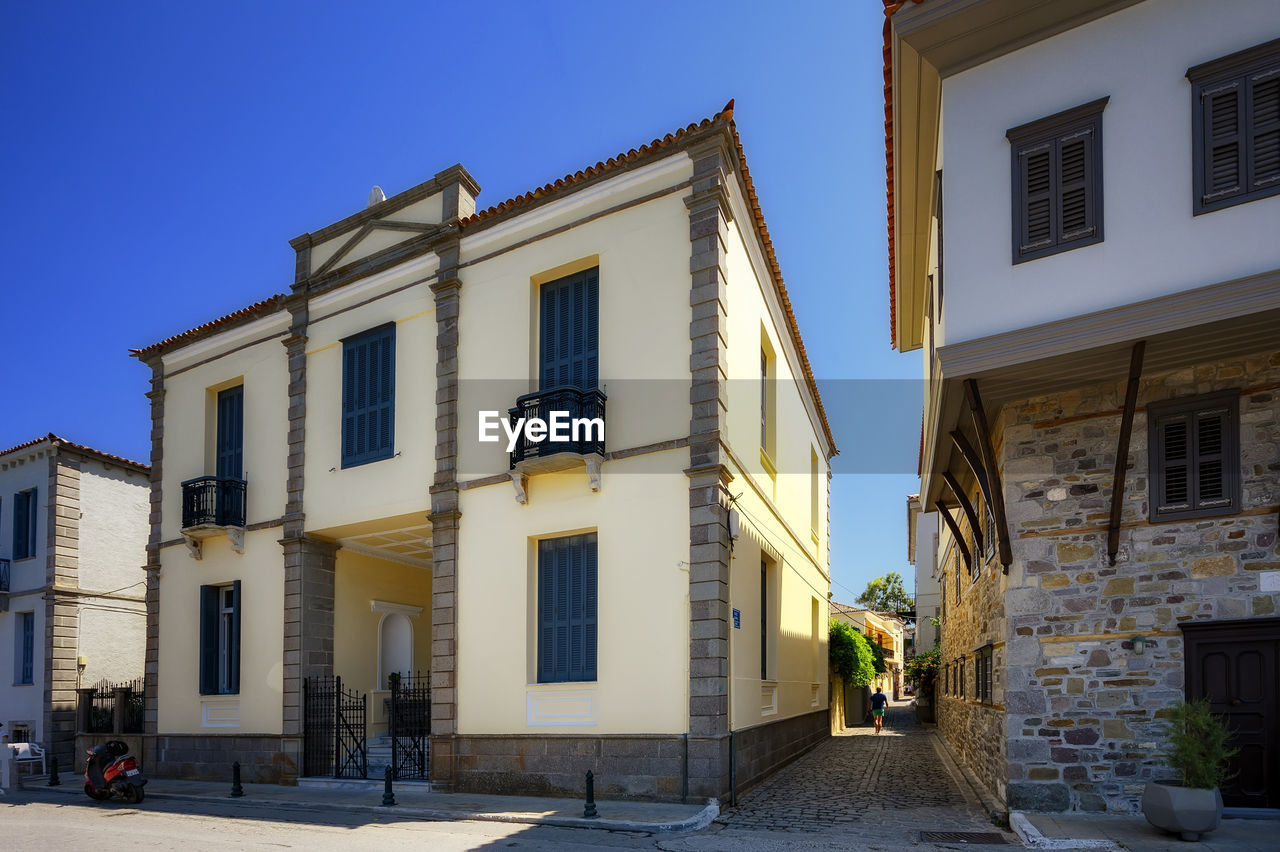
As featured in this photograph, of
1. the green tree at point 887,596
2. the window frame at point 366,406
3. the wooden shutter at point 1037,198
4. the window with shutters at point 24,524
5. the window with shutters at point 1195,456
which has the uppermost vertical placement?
the wooden shutter at point 1037,198

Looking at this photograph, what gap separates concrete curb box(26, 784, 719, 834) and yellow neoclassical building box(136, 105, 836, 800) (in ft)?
3.28

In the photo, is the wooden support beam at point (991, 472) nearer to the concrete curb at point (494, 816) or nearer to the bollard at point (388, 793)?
the concrete curb at point (494, 816)

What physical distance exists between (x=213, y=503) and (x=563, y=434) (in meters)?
8.20

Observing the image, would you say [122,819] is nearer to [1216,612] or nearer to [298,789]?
[298,789]

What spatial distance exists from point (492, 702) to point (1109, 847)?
26.3 feet

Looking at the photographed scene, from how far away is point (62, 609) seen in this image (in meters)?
21.1

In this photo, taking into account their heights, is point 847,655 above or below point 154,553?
below

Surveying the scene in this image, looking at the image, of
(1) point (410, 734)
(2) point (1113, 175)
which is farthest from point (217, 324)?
(2) point (1113, 175)

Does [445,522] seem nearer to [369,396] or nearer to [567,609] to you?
[567,609]

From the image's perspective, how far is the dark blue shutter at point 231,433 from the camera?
57.5 feet

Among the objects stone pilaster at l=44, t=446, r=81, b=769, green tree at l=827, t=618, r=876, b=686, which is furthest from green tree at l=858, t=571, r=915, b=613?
stone pilaster at l=44, t=446, r=81, b=769

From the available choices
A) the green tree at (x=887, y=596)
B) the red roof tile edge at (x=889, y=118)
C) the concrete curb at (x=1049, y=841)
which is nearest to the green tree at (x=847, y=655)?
→ the red roof tile edge at (x=889, y=118)

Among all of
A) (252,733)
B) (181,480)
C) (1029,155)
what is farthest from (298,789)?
(1029,155)

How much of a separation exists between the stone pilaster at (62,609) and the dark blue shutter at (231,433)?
264 inches
